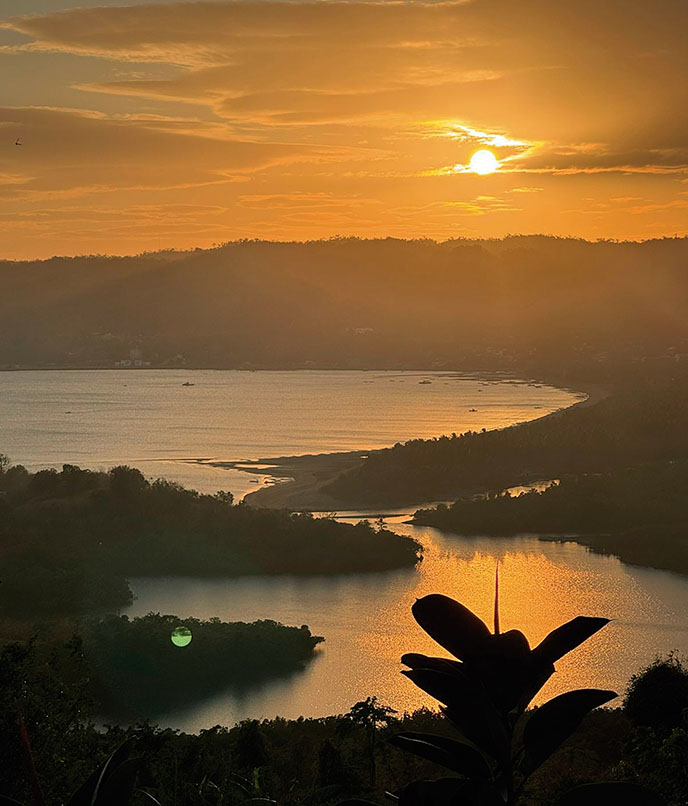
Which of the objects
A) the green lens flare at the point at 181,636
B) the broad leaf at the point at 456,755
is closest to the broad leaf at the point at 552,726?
the broad leaf at the point at 456,755

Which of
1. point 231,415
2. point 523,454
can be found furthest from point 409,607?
point 231,415

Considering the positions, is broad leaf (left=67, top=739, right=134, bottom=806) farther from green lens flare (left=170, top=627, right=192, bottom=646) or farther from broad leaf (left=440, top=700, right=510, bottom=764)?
green lens flare (left=170, top=627, right=192, bottom=646)

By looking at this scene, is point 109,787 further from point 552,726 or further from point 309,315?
point 309,315

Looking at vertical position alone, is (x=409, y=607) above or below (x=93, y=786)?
below

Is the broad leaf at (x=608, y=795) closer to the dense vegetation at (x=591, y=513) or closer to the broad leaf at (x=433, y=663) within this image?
the broad leaf at (x=433, y=663)

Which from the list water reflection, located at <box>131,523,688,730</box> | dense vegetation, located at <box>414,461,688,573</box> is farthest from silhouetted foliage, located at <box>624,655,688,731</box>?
dense vegetation, located at <box>414,461,688,573</box>

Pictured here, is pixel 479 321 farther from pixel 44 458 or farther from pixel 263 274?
pixel 44 458

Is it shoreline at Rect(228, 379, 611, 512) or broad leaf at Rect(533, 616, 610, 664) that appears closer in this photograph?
broad leaf at Rect(533, 616, 610, 664)
